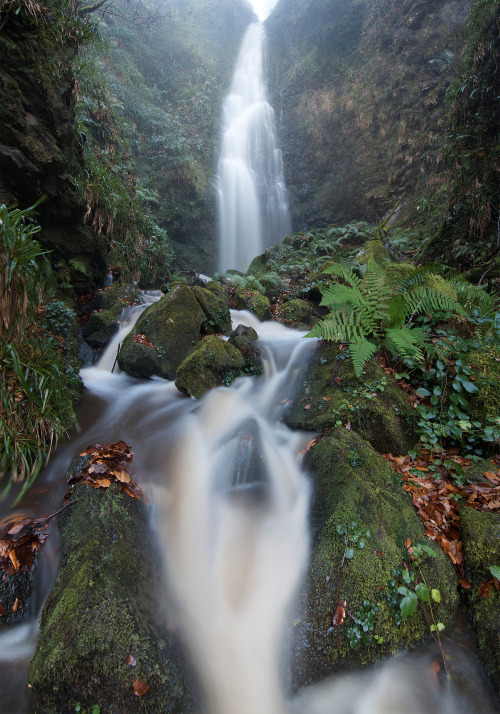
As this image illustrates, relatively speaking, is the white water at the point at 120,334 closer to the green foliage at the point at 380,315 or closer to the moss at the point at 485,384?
the green foliage at the point at 380,315

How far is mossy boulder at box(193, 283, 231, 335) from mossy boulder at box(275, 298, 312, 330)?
1.24 meters

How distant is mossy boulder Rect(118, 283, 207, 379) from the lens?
519cm

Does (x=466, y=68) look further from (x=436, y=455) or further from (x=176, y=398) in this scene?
(x=176, y=398)

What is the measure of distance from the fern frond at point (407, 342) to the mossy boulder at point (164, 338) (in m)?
3.18

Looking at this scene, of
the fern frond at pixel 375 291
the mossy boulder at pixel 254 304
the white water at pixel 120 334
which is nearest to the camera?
the fern frond at pixel 375 291

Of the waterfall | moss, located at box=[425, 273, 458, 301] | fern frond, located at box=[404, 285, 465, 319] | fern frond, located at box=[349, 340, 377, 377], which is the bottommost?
fern frond, located at box=[349, 340, 377, 377]

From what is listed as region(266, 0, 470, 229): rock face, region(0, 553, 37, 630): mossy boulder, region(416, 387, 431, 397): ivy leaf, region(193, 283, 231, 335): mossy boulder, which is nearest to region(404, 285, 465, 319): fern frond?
region(416, 387, 431, 397): ivy leaf

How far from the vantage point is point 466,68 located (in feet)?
19.3

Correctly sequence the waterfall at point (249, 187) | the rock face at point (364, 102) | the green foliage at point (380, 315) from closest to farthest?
the green foliage at point (380, 315) → the rock face at point (364, 102) → the waterfall at point (249, 187)

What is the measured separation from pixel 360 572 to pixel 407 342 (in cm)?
221

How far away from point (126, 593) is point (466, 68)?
8.94 m

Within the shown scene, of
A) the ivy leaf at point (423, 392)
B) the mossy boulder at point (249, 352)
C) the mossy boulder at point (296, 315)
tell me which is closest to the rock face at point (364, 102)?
the mossy boulder at point (296, 315)

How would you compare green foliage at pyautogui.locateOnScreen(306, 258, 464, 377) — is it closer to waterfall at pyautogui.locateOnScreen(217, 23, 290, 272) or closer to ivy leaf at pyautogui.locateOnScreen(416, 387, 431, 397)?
ivy leaf at pyautogui.locateOnScreen(416, 387, 431, 397)

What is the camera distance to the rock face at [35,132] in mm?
4383
